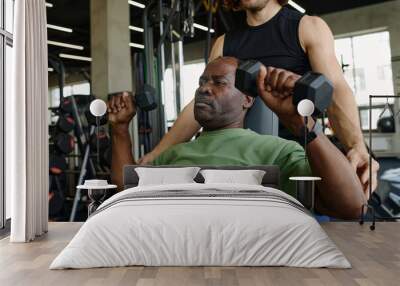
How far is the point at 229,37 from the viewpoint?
540cm

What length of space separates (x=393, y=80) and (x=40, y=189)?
384 centimetres

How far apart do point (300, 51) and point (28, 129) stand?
9.28 ft

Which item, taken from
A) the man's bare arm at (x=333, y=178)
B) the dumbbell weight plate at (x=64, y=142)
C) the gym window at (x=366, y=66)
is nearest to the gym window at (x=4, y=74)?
the dumbbell weight plate at (x=64, y=142)

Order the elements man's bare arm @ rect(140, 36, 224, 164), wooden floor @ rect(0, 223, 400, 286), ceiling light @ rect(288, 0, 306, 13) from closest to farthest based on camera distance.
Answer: wooden floor @ rect(0, 223, 400, 286)
ceiling light @ rect(288, 0, 306, 13)
man's bare arm @ rect(140, 36, 224, 164)

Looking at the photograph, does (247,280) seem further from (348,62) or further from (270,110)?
(348,62)

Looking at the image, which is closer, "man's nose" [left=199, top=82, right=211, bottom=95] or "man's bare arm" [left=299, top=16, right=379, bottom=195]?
"man's bare arm" [left=299, top=16, right=379, bottom=195]

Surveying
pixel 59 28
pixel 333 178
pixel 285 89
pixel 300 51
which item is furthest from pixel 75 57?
pixel 333 178

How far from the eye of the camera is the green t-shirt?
5152 mm

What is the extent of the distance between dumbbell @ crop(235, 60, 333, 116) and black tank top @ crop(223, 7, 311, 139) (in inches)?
3.6

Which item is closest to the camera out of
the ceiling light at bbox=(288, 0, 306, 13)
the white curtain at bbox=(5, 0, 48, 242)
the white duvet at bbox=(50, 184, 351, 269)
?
the white duvet at bbox=(50, 184, 351, 269)

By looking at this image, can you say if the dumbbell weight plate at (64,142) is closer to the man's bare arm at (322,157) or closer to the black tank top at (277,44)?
the black tank top at (277,44)

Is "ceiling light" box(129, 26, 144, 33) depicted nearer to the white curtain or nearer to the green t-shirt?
the white curtain

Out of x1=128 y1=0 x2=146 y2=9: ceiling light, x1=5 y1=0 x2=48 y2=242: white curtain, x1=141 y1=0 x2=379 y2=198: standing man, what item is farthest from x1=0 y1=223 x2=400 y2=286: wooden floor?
x1=128 y1=0 x2=146 y2=9: ceiling light

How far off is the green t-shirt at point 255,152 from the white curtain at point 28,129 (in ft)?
5.42
